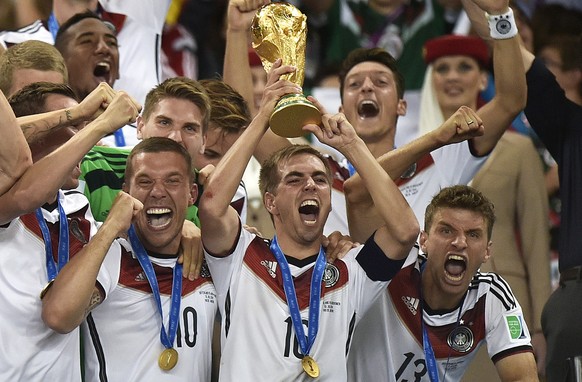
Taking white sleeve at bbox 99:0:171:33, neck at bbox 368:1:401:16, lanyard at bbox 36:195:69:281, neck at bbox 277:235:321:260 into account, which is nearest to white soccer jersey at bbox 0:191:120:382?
lanyard at bbox 36:195:69:281

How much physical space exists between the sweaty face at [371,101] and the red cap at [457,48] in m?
1.28

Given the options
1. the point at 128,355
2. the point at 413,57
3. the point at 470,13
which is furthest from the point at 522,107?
the point at 413,57

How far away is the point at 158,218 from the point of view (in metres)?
6.10

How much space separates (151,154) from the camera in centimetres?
620

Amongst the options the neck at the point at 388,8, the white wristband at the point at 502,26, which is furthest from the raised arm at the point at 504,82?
the neck at the point at 388,8

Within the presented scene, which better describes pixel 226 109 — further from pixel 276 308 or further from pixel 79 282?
pixel 79 282

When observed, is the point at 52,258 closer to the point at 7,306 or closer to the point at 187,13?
the point at 7,306

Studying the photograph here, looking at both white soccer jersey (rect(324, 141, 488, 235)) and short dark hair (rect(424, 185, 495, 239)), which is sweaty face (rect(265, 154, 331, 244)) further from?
white soccer jersey (rect(324, 141, 488, 235))

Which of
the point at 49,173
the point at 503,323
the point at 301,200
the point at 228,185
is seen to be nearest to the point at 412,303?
the point at 503,323

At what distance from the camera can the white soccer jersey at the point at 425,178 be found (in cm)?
737

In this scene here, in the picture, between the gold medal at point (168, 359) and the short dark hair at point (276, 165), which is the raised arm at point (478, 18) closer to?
the short dark hair at point (276, 165)

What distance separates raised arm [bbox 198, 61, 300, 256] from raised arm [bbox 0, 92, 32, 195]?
84cm

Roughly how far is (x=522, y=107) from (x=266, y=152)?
4.41ft

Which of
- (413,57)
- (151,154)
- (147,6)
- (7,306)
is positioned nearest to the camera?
(7,306)
